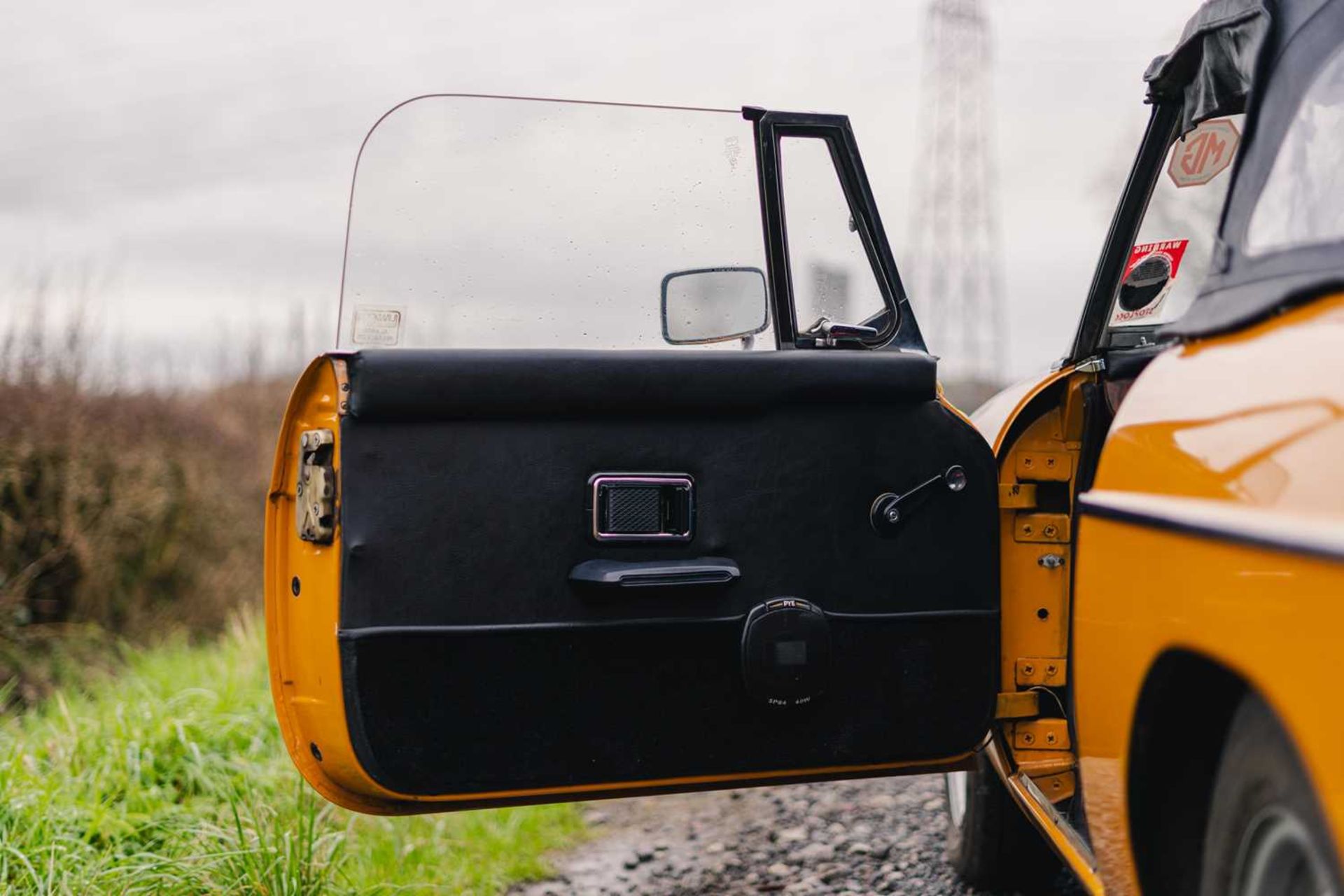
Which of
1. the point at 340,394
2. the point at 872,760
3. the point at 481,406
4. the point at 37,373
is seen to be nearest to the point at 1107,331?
the point at 872,760

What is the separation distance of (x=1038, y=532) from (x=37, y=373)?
6.62 metres

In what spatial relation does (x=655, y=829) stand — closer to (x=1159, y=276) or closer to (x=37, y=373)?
(x=1159, y=276)

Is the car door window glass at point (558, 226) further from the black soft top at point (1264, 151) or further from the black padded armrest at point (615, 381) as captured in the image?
the black soft top at point (1264, 151)

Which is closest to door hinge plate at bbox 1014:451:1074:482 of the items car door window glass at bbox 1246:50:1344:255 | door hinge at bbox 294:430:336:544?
car door window glass at bbox 1246:50:1344:255

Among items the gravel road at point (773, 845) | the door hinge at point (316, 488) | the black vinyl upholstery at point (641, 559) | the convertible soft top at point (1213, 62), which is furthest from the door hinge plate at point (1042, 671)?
the door hinge at point (316, 488)

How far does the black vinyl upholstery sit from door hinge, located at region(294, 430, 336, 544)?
0.10 m

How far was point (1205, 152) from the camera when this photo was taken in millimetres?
3012

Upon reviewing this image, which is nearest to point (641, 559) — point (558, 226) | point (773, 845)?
point (558, 226)

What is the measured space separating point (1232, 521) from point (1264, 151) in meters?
0.79

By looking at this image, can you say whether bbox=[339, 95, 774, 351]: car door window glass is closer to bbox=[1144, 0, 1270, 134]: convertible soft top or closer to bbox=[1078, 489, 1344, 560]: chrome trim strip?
bbox=[1144, 0, 1270, 134]: convertible soft top

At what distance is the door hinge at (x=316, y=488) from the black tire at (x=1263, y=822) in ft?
5.53

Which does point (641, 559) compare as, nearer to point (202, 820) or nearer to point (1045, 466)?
point (1045, 466)

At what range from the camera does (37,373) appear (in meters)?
7.74

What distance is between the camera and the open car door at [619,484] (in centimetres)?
259
